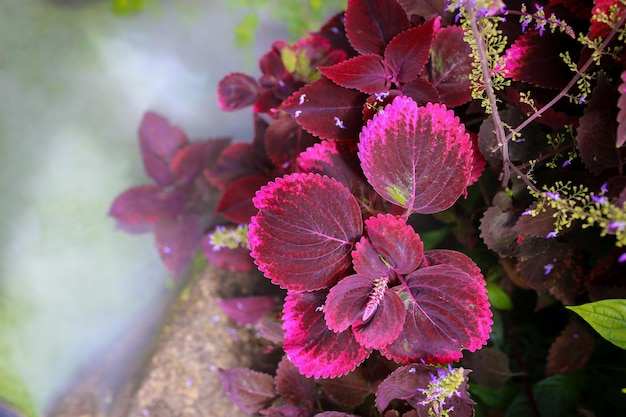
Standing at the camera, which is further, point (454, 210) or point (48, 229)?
point (48, 229)

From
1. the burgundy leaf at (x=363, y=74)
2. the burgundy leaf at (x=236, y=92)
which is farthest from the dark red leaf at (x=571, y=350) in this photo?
the burgundy leaf at (x=236, y=92)

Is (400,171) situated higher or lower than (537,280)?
higher

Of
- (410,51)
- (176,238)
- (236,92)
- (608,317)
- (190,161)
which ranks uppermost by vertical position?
(410,51)

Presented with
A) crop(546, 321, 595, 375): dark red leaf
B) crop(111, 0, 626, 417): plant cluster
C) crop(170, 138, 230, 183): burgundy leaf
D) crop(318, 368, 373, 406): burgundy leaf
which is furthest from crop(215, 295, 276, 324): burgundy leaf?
crop(546, 321, 595, 375): dark red leaf

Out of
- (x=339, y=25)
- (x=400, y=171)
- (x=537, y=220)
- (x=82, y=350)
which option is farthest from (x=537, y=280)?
(x=82, y=350)

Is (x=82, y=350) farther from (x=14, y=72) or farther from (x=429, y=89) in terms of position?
(x=429, y=89)

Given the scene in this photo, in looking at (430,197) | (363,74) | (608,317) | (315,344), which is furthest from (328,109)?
(608,317)

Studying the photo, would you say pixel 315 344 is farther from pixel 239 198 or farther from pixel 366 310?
pixel 239 198
